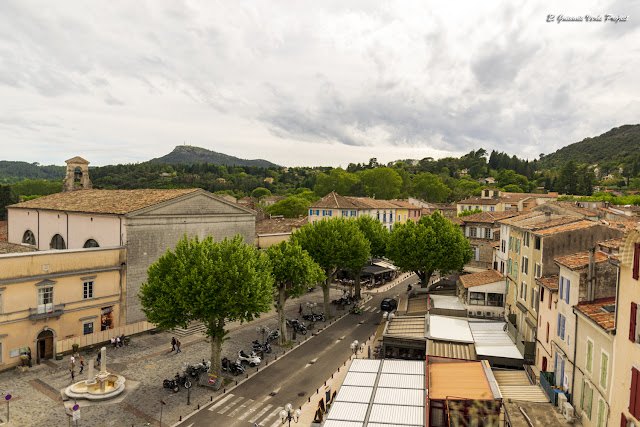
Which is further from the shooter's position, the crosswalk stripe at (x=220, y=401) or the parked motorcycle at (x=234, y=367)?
the parked motorcycle at (x=234, y=367)

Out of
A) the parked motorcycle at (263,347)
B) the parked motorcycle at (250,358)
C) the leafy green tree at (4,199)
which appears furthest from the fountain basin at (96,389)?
the leafy green tree at (4,199)

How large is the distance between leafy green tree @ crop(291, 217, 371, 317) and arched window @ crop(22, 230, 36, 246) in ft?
113

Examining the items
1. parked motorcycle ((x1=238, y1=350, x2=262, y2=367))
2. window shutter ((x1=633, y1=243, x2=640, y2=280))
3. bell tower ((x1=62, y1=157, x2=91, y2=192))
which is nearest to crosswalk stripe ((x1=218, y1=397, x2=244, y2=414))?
parked motorcycle ((x1=238, y1=350, x2=262, y2=367))

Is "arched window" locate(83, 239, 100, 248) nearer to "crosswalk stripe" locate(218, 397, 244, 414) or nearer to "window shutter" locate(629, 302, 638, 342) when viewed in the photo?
"crosswalk stripe" locate(218, 397, 244, 414)

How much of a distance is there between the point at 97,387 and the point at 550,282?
31.4 m

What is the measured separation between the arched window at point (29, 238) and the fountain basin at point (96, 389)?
105 feet

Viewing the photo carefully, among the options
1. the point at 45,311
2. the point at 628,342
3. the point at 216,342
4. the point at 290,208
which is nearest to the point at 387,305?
the point at 216,342

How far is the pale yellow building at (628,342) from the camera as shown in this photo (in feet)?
46.1

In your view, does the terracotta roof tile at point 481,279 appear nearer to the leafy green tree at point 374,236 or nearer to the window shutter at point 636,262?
the leafy green tree at point 374,236

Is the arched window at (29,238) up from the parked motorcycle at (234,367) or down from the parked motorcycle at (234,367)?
up

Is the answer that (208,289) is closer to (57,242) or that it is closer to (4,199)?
(57,242)

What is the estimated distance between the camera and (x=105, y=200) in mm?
45156

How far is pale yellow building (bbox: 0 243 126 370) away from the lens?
30625mm

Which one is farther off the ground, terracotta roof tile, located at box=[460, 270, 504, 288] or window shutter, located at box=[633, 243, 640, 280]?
window shutter, located at box=[633, 243, 640, 280]
